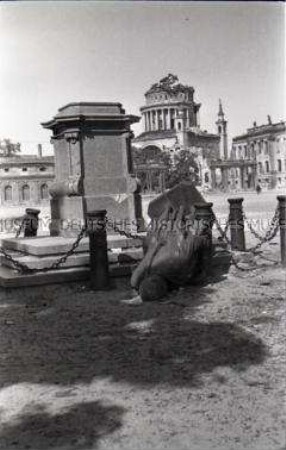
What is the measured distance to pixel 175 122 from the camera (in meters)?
103

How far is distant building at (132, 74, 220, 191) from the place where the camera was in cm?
9719

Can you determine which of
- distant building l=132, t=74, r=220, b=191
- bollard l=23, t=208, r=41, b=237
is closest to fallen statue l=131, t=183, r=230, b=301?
bollard l=23, t=208, r=41, b=237

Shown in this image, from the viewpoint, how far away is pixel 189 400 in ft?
14.0

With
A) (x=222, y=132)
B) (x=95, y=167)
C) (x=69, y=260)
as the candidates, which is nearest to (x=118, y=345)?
(x=69, y=260)

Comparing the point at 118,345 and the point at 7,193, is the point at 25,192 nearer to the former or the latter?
the point at 7,193

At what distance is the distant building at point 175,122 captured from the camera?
9719cm

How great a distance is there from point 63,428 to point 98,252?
479 centimetres

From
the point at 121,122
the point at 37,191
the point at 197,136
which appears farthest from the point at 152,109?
the point at 121,122

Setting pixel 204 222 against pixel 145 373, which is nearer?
pixel 145 373

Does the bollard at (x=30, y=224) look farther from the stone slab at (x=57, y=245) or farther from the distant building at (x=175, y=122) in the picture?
the distant building at (x=175, y=122)

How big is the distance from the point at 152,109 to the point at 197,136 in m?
9.77

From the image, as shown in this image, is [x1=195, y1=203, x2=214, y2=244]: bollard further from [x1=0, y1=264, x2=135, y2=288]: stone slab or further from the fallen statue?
[x1=0, y1=264, x2=135, y2=288]: stone slab

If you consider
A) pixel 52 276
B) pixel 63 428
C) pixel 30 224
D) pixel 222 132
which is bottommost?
pixel 63 428

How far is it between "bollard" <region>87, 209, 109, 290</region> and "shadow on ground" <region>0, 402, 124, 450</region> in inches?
169
